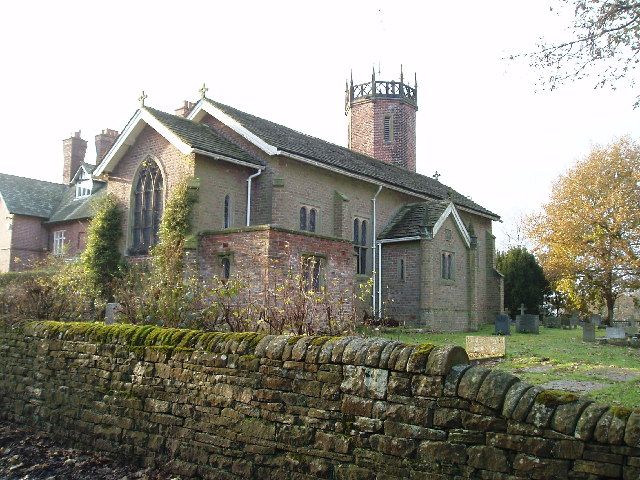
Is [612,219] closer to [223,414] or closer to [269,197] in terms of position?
[269,197]

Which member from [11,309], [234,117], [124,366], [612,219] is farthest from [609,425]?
[612,219]

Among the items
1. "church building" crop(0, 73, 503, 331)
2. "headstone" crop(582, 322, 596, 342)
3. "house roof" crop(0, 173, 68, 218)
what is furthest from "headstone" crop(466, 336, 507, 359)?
"house roof" crop(0, 173, 68, 218)

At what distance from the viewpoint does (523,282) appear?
40406 millimetres

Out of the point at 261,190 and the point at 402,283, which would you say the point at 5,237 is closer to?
the point at 261,190

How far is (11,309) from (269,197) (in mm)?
10934

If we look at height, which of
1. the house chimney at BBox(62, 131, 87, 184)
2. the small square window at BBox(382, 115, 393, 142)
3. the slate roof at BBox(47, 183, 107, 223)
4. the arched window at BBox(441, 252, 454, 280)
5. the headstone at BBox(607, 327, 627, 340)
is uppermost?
the small square window at BBox(382, 115, 393, 142)

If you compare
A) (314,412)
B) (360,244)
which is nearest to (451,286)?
(360,244)

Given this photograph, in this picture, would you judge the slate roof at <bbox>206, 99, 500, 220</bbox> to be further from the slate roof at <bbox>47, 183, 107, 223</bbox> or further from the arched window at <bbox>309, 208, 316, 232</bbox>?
the slate roof at <bbox>47, 183, 107, 223</bbox>

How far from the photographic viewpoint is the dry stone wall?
16.2 ft

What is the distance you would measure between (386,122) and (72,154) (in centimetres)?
2184

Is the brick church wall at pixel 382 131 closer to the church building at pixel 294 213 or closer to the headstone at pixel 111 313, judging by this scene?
the church building at pixel 294 213

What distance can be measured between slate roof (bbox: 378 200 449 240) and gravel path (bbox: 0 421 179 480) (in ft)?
59.2

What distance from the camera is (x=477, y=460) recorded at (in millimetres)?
5336

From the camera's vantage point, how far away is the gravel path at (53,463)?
26.9ft
